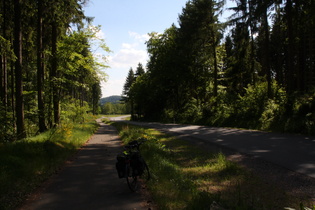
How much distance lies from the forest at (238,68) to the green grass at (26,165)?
11.7 metres

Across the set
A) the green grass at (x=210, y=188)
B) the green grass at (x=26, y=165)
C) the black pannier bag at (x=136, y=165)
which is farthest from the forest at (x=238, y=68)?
the green grass at (x=26, y=165)

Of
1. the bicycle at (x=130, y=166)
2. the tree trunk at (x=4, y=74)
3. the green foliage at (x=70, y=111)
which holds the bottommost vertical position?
the bicycle at (x=130, y=166)

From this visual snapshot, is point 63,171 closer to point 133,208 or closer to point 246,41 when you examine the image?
point 133,208

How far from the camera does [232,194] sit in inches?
200

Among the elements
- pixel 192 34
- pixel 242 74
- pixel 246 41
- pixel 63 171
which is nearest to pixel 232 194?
pixel 63 171

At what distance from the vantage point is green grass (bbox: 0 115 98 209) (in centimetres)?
571

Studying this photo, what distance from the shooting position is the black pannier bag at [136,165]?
229 inches

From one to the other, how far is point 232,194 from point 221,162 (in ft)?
7.94

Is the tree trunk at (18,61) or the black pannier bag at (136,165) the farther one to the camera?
the tree trunk at (18,61)

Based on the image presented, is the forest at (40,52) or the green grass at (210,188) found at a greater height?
the forest at (40,52)

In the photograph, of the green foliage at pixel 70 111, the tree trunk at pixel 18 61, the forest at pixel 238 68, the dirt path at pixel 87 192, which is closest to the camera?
the dirt path at pixel 87 192

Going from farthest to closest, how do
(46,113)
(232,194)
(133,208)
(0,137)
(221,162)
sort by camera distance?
(46,113), (0,137), (221,162), (232,194), (133,208)

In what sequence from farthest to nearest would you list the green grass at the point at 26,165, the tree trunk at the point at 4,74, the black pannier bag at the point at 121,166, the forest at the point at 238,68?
the forest at the point at 238,68
the tree trunk at the point at 4,74
the green grass at the point at 26,165
the black pannier bag at the point at 121,166

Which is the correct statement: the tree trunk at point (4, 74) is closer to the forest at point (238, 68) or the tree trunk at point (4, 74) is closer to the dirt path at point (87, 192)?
the dirt path at point (87, 192)
